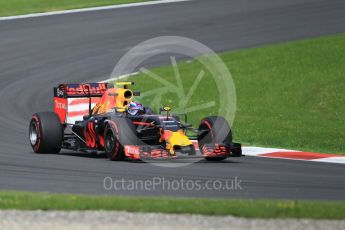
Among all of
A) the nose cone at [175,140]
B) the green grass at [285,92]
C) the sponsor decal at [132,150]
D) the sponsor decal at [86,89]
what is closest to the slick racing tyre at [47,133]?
the sponsor decal at [86,89]

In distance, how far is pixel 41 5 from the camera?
40844 millimetres

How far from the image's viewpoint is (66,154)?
1933 centimetres

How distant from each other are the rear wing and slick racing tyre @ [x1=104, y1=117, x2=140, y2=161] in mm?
2321

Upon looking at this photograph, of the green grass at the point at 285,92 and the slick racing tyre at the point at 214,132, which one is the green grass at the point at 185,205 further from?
the green grass at the point at 285,92

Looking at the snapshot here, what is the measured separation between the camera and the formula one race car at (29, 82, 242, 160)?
56.4 ft

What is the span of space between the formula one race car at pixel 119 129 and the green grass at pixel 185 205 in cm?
409

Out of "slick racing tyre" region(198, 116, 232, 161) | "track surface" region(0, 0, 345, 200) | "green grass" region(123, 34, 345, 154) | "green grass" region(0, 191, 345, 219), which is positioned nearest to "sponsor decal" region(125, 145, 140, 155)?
"track surface" region(0, 0, 345, 200)

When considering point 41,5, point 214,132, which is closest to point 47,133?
point 214,132

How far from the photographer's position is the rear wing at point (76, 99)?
65.7 feet

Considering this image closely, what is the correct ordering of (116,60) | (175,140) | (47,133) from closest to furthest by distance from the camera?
(175,140), (47,133), (116,60)

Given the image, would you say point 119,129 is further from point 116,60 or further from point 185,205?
point 116,60

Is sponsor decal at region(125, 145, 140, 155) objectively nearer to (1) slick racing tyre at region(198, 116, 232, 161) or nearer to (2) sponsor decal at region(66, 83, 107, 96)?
(1) slick racing tyre at region(198, 116, 232, 161)

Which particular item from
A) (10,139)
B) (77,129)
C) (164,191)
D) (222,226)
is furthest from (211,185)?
(10,139)

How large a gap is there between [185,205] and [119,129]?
510 centimetres
